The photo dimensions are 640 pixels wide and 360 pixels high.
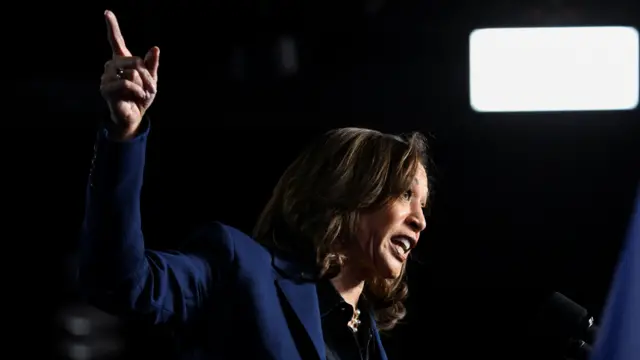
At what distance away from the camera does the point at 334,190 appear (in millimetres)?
1914

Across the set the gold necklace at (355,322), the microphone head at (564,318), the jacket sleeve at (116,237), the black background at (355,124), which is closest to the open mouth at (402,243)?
the gold necklace at (355,322)

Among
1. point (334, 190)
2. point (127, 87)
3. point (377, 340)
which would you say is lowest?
point (377, 340)

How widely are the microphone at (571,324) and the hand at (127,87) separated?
0.73 m

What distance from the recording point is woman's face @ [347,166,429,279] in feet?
6.25

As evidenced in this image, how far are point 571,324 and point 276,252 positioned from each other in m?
0.46

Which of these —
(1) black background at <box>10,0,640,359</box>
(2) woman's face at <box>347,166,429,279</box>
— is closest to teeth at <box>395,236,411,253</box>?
(2) woman's face at <box>347,166,429,279</box>

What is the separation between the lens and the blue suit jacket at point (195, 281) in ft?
4.83

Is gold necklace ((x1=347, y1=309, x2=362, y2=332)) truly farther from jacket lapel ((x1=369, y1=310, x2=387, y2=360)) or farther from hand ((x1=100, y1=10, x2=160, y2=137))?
hand ((x1=100, y1=10, x2=160, y2=137))

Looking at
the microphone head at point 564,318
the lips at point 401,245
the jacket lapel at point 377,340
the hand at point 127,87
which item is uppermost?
the hand at point 127,87

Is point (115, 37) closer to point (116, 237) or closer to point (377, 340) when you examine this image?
point (116, 237)

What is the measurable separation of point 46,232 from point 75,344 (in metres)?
0.44

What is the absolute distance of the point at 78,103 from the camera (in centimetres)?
336

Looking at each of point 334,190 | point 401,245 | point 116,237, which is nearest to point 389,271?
point 401,245

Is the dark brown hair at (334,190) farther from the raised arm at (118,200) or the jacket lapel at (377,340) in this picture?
the raised arm at (118,200)
